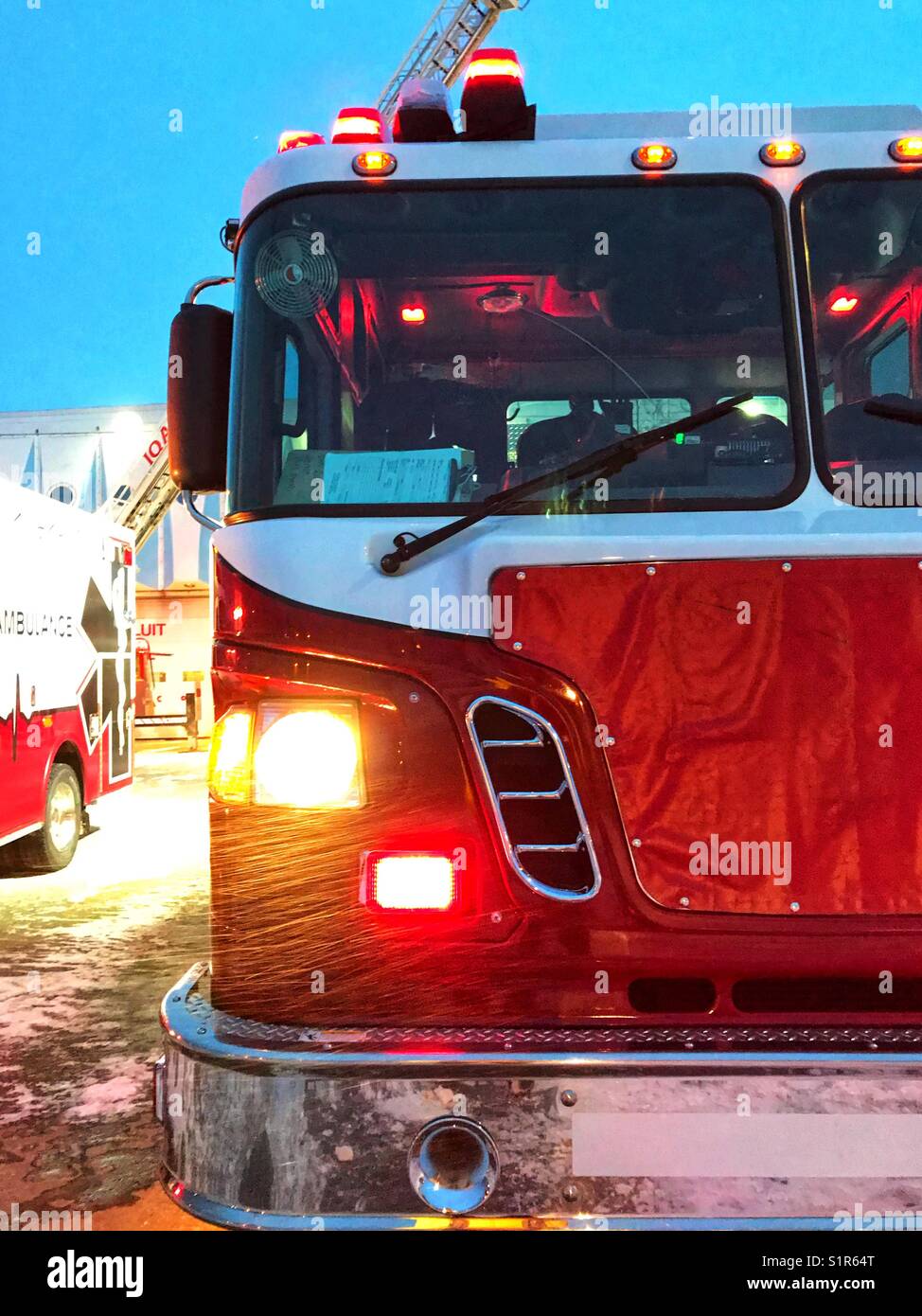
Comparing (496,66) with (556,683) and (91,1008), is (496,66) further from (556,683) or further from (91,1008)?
(91,1008)

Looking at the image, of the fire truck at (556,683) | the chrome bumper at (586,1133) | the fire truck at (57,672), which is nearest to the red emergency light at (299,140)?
the fire truck at (556,683)

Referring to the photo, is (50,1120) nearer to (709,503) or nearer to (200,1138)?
(200,1138)

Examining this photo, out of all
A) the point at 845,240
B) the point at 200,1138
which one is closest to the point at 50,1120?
the point at 200,1138

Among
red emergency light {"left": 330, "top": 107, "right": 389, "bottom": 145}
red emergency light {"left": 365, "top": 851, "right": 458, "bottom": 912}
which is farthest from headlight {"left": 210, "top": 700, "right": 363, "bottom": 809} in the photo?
red emergency light {"left": 330, "top": 107, "right": 389, "bottom": 145}

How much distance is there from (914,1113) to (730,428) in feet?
4.66

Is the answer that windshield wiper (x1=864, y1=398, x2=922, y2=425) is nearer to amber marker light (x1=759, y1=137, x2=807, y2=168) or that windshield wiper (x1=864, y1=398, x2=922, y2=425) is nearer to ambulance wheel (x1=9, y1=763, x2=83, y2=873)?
amber marker light (x1=759, y1=137, x2=807, y2=168)

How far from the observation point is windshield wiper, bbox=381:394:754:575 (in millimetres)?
2203

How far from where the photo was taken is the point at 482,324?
2.61 meters

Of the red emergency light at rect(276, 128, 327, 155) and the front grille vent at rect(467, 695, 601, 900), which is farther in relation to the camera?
the red emergency light at rect(276, 128, 327, 155)

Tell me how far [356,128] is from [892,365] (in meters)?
1.50

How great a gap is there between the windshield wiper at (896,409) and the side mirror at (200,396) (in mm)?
1535

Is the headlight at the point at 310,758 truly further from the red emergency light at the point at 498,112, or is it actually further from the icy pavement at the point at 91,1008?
the icy pavement at the point at 91,1008

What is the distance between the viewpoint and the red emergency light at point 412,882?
210cm

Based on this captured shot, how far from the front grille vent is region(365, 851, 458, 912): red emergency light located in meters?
0.13
